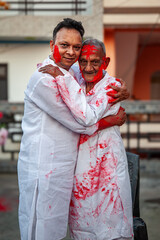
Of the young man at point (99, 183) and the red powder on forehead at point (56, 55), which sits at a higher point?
the red powder on forehead at point (56, 55)

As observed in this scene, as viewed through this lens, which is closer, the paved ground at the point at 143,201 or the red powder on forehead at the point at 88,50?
the red powder on forehead at the point at 88,50

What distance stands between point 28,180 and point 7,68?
329 inches

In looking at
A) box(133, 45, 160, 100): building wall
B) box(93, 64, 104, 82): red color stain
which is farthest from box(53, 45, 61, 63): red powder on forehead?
box(133, 45, 160, 100): building wall

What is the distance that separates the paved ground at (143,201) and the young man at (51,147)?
61.9 inches

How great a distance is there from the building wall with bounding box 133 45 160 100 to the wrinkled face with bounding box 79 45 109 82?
11.1m

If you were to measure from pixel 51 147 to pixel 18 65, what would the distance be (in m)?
8.30

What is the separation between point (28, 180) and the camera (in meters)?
2.01

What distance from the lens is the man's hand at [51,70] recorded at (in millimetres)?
1931

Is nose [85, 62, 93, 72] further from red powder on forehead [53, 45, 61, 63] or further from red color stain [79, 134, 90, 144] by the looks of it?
red color stain [79, 134, 90, 144]

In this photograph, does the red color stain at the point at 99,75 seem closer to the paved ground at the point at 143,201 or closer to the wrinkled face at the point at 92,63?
the wrinkled face at the point at 92,63

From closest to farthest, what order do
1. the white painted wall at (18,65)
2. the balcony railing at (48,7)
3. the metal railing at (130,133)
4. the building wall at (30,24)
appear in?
the metal railing at (130,133), the building wall at (30,24), the balcony railing at (48,7), the white painted wall at (18,65)


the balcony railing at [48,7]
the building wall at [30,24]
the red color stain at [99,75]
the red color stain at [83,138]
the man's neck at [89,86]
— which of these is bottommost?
the red color stain at [83,138]

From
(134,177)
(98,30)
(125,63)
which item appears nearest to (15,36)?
(98,30)

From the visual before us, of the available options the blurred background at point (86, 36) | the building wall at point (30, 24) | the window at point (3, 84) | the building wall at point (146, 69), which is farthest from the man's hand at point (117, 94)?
the building wall at point (146, 69)
